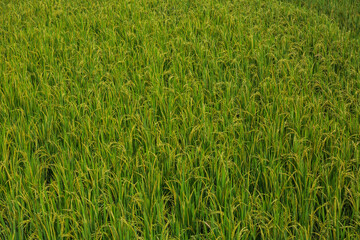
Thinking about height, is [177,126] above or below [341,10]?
below

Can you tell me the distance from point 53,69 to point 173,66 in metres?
1.01

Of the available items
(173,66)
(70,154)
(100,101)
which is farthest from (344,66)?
(70,154)

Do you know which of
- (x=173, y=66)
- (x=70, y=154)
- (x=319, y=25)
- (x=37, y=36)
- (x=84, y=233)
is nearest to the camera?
(x=84, y=233)

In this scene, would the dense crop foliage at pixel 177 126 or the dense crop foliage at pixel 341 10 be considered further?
the dense crop foliage at pixel 341 10

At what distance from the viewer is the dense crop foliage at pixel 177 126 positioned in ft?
6.10

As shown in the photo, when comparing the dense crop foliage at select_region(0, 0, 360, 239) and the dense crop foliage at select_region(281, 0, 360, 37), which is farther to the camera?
the dense crop foliage at select_region(281, 0, 360, 37)

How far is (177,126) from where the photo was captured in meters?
2.53

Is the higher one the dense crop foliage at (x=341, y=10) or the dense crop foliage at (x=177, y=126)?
the dense crop foliage at (x=341, y=10)

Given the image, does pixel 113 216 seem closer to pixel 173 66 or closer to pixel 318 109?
pixel 318 109

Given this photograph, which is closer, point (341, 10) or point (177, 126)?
point (177, 126)

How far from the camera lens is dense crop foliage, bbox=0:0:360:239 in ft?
6.10

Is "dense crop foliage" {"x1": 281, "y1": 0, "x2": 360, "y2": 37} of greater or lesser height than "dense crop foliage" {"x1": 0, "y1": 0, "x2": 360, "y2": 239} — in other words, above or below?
above

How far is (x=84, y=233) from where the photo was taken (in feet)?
5.63

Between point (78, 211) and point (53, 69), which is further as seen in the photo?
point (53, 69)
